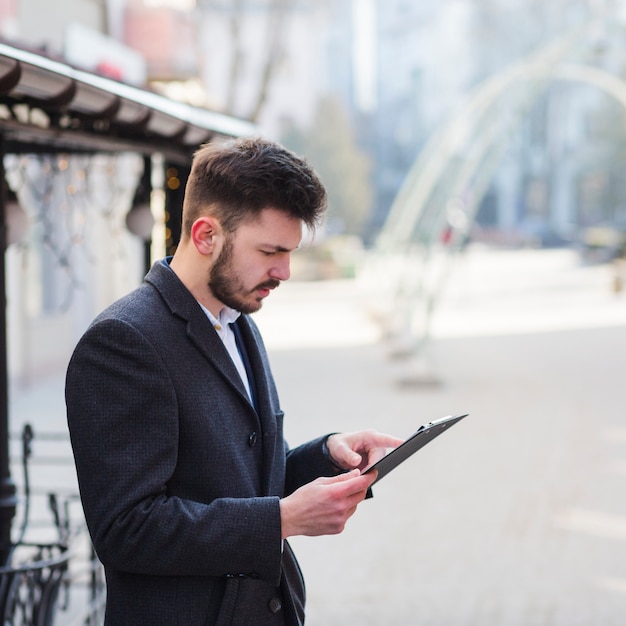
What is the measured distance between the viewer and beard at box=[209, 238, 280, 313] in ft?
6.84

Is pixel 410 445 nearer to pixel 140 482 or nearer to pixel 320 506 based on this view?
pixel 320 506

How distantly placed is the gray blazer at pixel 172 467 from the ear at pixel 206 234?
0.36 feet

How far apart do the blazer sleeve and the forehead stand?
0.28 metres

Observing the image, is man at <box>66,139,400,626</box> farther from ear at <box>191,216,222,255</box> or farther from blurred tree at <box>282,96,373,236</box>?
blurred tree at <box>282,96,373,236</box>

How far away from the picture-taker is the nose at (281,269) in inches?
82.7

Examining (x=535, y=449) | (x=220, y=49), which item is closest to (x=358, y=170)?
(x=220, y=49)

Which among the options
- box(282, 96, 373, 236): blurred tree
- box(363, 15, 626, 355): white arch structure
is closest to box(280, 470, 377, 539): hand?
box(363, 15, 626, 355): white arch structure

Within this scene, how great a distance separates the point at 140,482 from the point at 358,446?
615 mm

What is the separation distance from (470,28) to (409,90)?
11.4 metres

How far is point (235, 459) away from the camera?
2.08 metres

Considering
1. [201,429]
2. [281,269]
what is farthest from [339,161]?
[201,429]

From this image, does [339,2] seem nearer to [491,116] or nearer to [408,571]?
[491,116]

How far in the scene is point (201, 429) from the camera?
2.04 meters

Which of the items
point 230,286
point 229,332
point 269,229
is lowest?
point 229,332
